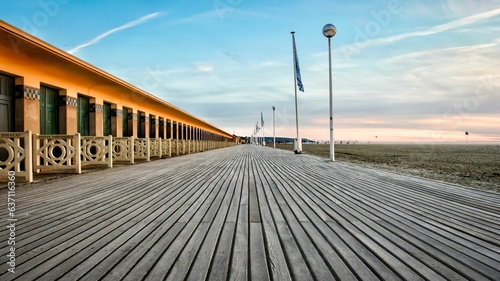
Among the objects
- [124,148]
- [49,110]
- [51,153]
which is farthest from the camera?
[124,148]

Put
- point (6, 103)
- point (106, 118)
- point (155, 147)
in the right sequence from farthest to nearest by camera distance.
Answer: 1. point (155, 147)
2. point (106, 118)
3. point (6, 103)

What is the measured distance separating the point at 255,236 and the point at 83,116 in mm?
14101

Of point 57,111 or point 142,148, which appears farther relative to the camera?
point 142,148

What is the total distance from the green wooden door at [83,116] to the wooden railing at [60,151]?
4.63 ft

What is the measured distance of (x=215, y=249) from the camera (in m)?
2.54

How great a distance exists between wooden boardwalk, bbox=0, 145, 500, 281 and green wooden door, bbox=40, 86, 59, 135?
24.5ft

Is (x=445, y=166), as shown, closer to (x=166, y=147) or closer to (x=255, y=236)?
(x=255, y=236)

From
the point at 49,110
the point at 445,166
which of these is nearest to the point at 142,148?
the point at 49,110

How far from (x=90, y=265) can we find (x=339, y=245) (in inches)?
83.3

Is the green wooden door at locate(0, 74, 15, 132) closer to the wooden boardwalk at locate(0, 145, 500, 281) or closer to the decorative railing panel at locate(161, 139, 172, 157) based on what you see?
the wooden boardwalk at locate(0, 145, 500, 281)

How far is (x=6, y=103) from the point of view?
9.64 meters

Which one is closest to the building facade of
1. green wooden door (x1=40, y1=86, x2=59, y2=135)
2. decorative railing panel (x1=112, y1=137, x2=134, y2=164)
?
green wooden door (x1=40, y1=86, x2=59, y2=135)

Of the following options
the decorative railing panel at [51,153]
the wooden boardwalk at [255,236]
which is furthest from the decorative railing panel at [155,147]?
the wooden boardwalk at [255,236]

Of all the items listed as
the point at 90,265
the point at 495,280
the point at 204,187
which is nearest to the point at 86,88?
the point at 204,187
